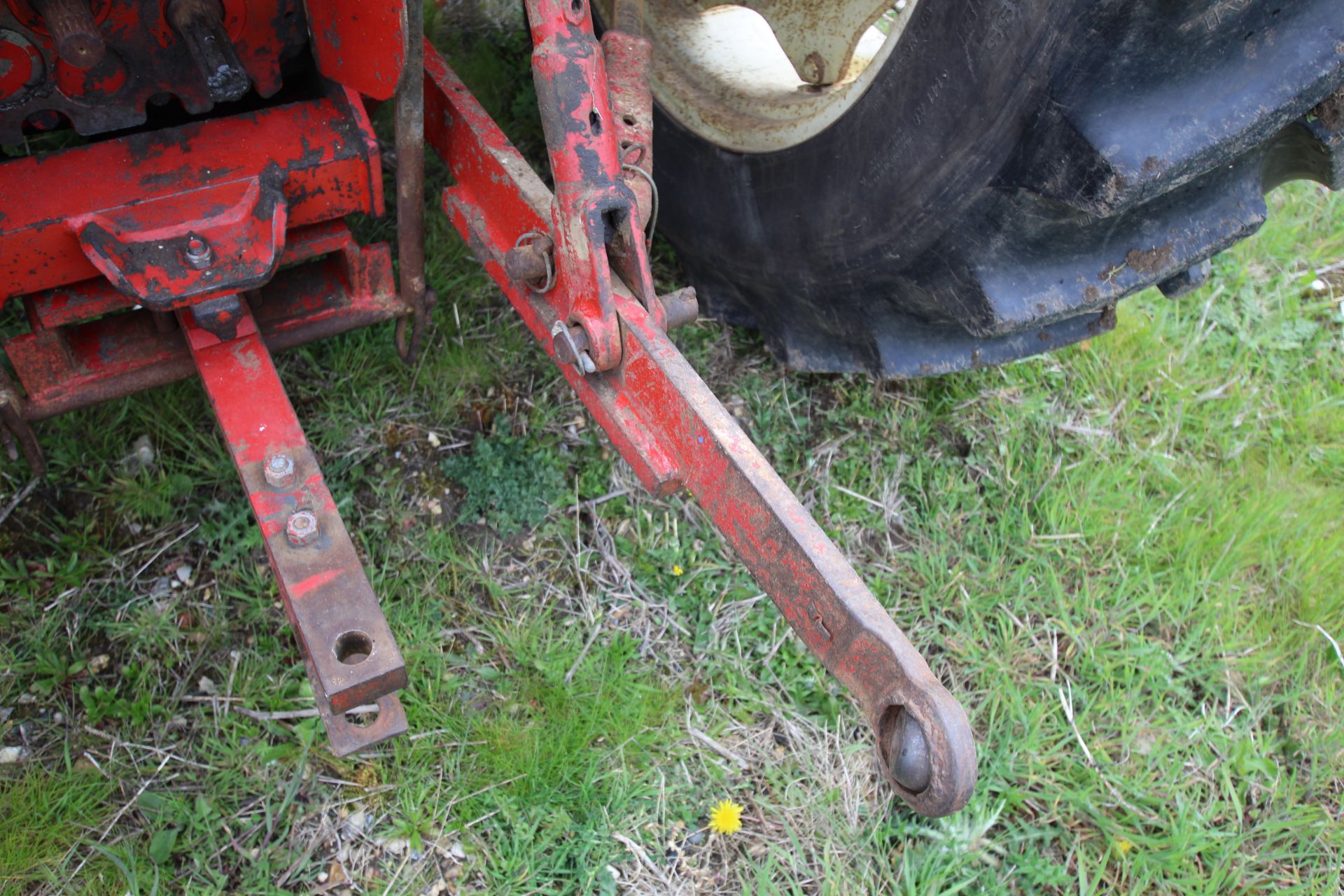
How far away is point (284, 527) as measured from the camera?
4.84 feet

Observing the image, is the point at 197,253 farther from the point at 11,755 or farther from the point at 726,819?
the point at 726,819

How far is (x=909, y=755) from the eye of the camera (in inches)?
42.0

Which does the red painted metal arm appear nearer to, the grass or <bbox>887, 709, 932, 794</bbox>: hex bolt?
the grass

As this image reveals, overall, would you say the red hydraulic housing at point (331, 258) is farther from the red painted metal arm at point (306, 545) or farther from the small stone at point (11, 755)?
the small stone at point (11, 755)

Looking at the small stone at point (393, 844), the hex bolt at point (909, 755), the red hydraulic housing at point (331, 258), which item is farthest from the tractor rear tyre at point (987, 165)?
the small stone at point (393, 844)

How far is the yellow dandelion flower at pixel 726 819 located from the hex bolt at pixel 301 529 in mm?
804

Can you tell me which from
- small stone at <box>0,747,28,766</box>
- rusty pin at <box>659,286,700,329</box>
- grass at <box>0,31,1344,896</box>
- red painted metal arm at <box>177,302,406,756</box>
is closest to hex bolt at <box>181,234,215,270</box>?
red painted metal arm at <box>177,302,406,756</box>

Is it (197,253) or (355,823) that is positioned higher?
(197,253)

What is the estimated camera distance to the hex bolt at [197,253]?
156 cm

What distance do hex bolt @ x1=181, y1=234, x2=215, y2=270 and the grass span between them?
21.3 inches

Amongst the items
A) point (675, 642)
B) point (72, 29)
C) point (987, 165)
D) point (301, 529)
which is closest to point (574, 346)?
point (301, 529)

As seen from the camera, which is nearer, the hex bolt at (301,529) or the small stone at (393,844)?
the hex bolt at (301,529)

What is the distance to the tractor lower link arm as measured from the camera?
1085 millimetres

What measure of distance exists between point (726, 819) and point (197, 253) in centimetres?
124
